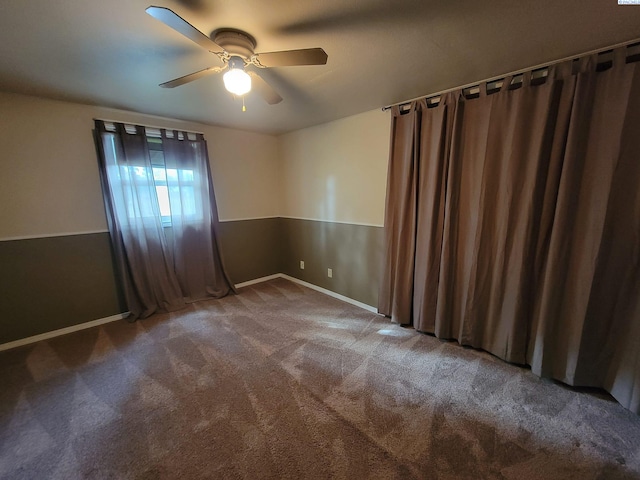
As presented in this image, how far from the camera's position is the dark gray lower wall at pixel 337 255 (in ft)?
9.89

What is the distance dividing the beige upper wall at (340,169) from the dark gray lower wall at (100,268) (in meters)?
0.21

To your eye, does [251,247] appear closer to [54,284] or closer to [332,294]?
[332,294]

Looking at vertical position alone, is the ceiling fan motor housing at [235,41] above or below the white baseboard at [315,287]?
above

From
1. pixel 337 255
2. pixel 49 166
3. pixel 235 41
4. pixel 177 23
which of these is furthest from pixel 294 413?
pixel 49 166

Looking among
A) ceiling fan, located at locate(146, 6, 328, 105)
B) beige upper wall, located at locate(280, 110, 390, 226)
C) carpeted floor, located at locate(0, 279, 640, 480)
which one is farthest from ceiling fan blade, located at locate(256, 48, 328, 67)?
carpeted floor, located at locate(0, 279, 640, 480)

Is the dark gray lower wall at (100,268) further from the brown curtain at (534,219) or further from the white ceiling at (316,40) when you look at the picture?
the white ceiling at (316,40)

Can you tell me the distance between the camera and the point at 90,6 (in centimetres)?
118

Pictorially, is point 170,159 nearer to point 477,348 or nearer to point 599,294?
point 477,348

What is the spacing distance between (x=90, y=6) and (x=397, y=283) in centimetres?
285

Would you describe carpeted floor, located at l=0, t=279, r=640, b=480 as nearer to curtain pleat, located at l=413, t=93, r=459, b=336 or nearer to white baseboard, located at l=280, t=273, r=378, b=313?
curtain pleat, located at l=413, t=93, r=459, b=336

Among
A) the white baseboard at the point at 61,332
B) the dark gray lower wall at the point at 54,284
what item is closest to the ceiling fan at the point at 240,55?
the dark gray lower wall at the point at 54,284

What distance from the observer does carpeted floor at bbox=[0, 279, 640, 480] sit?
131 cm

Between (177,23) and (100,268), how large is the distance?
2.76 m

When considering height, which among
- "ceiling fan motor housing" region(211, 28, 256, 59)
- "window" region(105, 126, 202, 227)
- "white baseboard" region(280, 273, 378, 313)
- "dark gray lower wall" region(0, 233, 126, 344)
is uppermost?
"ceiling fan motor housing" region(211, 28, 256, 59)
